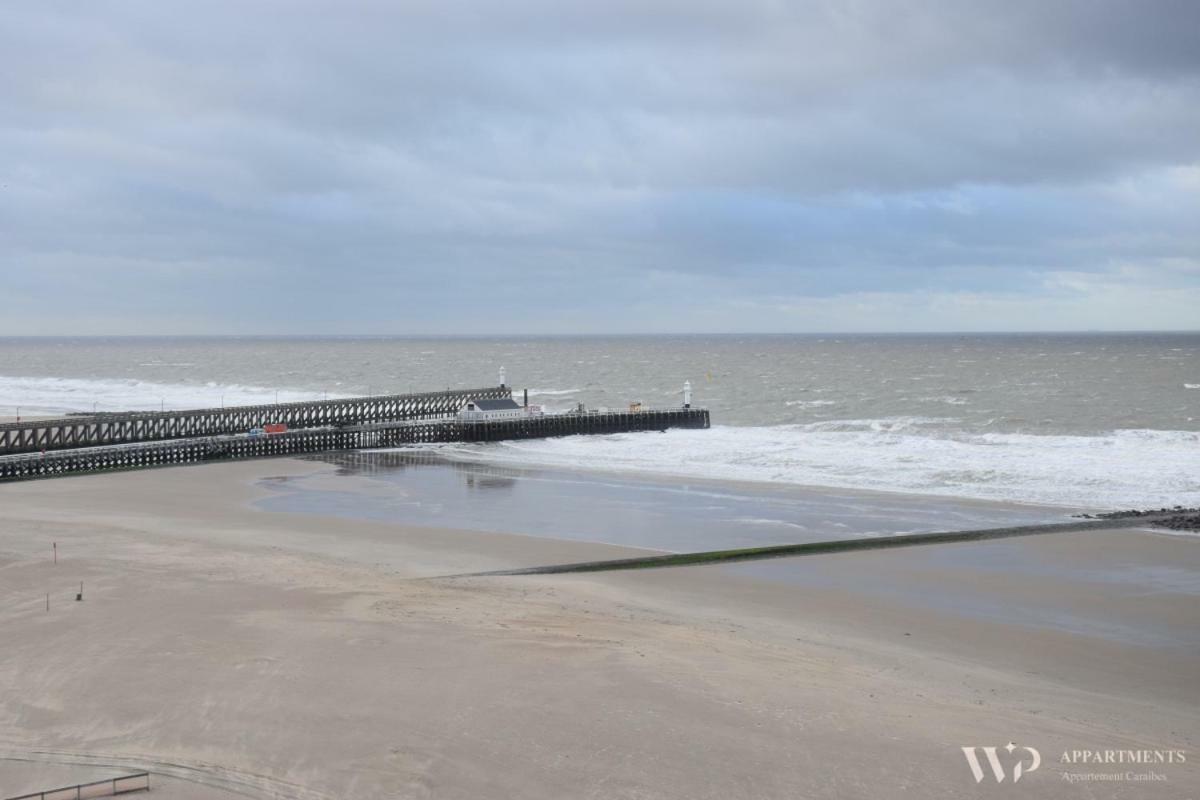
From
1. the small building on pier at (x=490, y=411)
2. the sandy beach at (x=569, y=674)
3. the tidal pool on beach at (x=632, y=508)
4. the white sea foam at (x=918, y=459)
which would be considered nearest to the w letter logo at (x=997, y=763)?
the sandy beach at (x=569, y=674)

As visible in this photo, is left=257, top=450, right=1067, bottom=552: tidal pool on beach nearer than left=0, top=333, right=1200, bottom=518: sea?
Yes

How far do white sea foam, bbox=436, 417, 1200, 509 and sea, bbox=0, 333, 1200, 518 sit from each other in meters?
0.12

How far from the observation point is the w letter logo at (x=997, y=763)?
12664 mm

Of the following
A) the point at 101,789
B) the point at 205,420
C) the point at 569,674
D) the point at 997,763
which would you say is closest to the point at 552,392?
the point at 205,420

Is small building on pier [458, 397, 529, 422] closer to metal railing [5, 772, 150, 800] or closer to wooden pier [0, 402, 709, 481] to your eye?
wooden pier [0, 402, 709, 481]

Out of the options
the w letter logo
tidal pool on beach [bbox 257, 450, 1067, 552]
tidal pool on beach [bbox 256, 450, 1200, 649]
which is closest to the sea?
tidal pool on beach [bbox 257, 450, 1067, 552]

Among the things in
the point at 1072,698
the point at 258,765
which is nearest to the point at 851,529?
the point at 1072,698

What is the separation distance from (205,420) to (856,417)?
132 ft

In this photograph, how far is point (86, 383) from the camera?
111938 millimetres

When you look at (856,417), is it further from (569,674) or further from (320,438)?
(569,674)

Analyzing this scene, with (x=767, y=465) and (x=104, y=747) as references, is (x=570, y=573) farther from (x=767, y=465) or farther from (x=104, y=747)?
→ (x=767, y=465)

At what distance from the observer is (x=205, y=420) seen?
55.7 metres

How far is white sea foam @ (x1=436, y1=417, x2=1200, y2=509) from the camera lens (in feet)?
126

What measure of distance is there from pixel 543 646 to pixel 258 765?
5879mm
